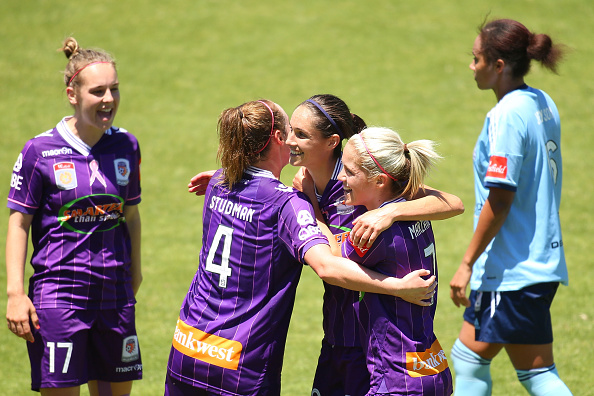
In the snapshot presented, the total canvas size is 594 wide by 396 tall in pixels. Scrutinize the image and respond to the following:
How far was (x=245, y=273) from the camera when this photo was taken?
2818 mm

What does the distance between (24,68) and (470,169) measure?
843 centimetres

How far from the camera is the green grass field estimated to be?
8.00 metres

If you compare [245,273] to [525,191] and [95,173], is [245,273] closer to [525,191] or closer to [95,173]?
[95,173]

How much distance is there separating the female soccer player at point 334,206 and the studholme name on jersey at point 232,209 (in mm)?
341

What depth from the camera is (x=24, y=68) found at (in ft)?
41.0

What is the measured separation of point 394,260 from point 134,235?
6.01 ft

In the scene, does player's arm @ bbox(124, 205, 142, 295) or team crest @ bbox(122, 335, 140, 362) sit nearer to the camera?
team crest @ bbox(122, 335, 140, 362)

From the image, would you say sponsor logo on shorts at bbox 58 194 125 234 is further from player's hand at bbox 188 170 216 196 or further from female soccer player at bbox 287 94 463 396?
female soccer player at bbox 287 94 463 396

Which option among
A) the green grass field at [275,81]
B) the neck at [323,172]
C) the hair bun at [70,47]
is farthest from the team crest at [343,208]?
the green grass field at [275,81]

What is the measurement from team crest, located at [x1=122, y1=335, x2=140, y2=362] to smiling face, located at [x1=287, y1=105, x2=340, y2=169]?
5.00ft

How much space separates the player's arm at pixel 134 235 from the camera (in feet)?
12.7

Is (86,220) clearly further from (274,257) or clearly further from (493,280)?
(493,280)

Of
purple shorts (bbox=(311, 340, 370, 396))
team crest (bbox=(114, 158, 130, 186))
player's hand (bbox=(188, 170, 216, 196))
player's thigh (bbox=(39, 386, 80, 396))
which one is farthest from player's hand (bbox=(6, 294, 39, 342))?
purple shorts (bbox=(311, 340, 370, 396))

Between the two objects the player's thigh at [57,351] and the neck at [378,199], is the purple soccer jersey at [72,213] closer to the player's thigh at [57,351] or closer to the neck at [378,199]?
the player's thigh at [57,351]
